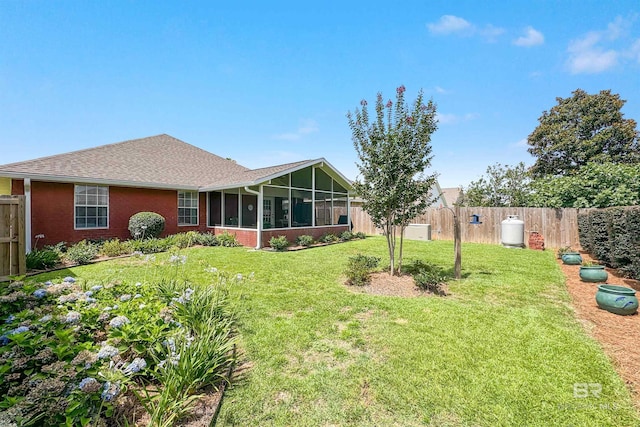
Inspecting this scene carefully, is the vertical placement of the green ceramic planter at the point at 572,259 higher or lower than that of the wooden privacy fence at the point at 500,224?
lower

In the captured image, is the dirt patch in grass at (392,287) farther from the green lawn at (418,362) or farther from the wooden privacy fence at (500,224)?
the wooden privacy fence at (500,224)

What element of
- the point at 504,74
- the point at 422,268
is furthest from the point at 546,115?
the point at 422,268

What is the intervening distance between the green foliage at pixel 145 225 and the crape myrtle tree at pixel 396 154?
8782 millimetres

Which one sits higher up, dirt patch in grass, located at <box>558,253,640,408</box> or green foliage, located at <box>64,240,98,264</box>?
green foliage, located at <box>64,240,98,264</box>

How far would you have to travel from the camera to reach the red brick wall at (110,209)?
365 inches

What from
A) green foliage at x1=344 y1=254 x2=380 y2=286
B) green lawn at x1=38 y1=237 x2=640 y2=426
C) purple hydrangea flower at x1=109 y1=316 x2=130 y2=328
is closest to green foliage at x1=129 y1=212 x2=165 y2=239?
green lawn at x1=38 y1=237 x2=640 y2=426

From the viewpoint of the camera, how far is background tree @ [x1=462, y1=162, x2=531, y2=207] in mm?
20109

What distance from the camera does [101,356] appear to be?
84.4 inches

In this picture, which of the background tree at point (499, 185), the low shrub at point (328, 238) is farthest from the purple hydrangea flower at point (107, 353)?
the background tree at point (499, 185)

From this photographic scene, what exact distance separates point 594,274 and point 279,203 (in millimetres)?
11288

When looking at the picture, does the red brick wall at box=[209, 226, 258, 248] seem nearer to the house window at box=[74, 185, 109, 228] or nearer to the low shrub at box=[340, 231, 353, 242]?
the house window at box=[74, 185, 109, 228]

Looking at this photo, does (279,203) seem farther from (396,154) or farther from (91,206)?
(396,154)

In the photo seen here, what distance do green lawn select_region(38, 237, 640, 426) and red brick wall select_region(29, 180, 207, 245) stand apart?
27.0ft

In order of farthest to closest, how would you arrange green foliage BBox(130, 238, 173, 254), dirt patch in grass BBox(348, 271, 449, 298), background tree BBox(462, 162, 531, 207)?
background tree BBox(462, 162, 531, 207)
green foliage BBox(130, 238, 173, 254)
dirt patch in grass BBox(348, 271, 449, 298)
